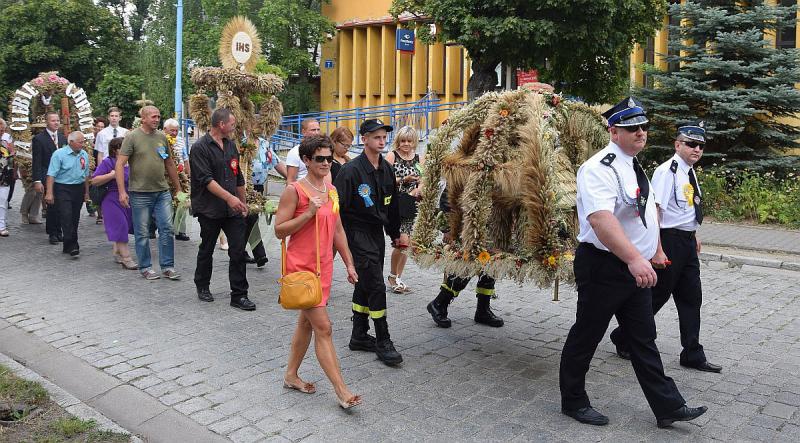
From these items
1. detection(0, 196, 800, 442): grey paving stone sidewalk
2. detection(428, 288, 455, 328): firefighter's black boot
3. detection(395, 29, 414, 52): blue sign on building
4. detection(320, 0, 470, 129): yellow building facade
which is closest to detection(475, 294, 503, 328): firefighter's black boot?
detection(0, 196, 800, 442): grey paving stone sidewalk

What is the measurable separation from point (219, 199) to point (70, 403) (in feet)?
10.7

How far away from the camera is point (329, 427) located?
5.05 m

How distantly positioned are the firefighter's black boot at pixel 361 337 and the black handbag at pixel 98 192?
560 centimetres

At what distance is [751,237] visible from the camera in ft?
42.8

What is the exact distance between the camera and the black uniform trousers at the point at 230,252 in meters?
8.23

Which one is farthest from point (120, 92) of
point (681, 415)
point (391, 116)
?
point (681, 415)

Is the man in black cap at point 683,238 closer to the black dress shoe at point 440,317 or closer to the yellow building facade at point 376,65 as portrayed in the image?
the black dress shoe at point 440,317

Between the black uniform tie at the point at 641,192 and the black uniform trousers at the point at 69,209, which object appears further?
the black uniform trousers at the point at 69,209

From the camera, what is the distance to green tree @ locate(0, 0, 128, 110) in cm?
3916

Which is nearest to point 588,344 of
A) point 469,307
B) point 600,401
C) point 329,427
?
point 600,401

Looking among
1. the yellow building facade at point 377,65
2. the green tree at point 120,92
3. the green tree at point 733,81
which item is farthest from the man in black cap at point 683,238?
the green tree at point 120,92

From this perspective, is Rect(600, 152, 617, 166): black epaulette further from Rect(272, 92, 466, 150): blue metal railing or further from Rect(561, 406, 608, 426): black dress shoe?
Rect(272, 92, 466, 150): blue metal railing

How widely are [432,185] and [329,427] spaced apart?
2.29 meters

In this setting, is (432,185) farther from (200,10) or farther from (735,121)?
(200,10)
